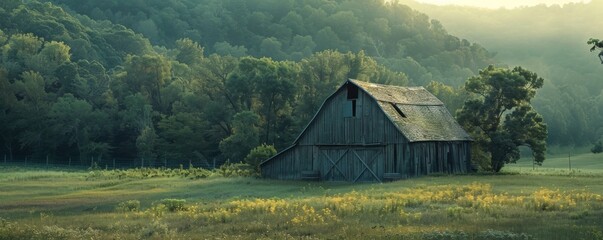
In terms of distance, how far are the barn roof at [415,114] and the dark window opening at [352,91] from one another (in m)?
0.40

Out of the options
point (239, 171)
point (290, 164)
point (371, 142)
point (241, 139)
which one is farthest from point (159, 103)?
point (371, 142)

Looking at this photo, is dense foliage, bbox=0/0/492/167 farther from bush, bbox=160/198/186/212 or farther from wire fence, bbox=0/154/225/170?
bush, bbox=160/198/186/212

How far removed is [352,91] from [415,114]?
6158 mm

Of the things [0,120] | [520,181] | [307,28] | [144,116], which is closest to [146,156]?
[144,116]

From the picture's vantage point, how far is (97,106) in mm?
101312

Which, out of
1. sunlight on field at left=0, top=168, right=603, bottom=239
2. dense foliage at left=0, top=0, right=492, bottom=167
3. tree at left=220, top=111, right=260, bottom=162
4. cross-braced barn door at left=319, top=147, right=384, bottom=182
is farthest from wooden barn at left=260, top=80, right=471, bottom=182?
dense foliage at left=0, top=0, right=492, bottom=167

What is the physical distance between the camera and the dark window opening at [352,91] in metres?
54.4

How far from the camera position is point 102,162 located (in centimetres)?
9331

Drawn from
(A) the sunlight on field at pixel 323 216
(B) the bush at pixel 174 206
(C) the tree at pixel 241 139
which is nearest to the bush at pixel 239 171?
(C) the tree at pixel 241 139

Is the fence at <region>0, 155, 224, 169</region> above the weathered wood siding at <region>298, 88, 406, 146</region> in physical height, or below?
below

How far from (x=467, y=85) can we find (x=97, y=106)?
6154 centimetres

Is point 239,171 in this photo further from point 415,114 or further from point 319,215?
A: point 319,215

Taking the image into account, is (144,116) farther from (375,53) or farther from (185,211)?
(375,53)

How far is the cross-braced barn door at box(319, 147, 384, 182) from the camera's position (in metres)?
53.0
